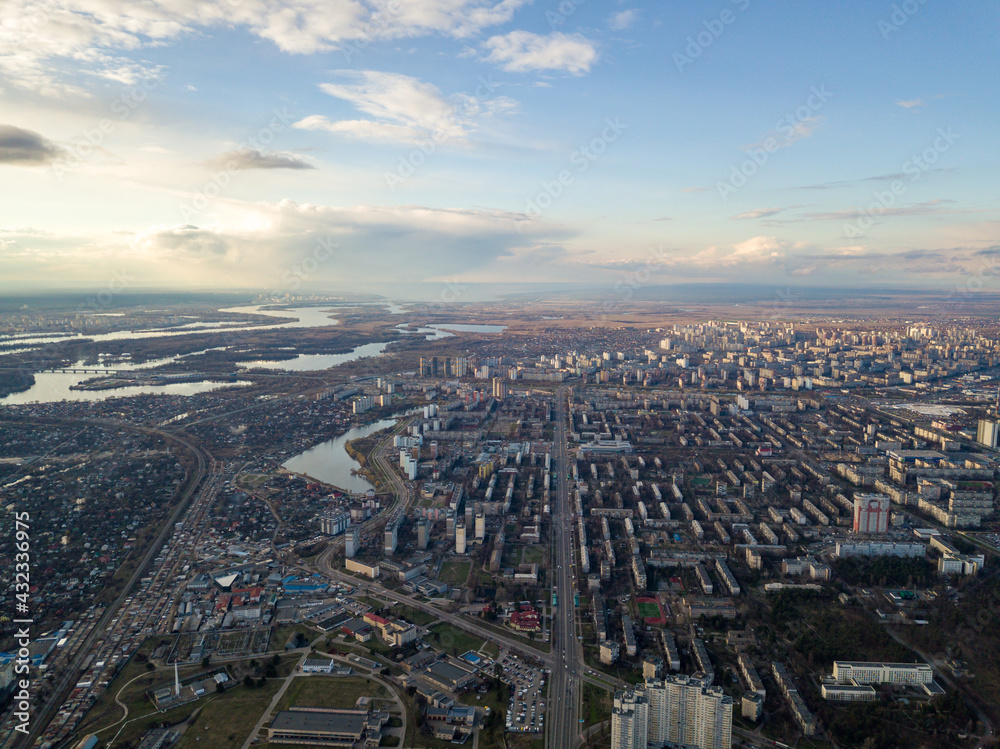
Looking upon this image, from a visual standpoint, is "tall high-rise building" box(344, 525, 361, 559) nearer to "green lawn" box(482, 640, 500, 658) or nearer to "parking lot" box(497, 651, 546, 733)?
"green lawn" box(482, 640, 500, 658)

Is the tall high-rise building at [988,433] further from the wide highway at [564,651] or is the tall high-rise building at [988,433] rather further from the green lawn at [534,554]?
Answer: the green lawn at [534,554]

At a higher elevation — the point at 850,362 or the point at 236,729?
the point at 850,362

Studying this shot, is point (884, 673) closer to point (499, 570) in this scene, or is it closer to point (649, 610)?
point (649, 610)

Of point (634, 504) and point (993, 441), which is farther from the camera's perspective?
point (993, 441)

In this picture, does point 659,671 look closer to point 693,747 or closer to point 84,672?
point 693,747

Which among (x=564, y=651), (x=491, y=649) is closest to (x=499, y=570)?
(x=491, y=649)

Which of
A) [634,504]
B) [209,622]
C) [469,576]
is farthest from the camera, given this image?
[634,504]

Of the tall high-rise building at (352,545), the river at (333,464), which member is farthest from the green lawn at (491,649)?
the river at (333,464)

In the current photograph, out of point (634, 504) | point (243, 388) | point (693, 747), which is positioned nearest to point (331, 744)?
point (693, 747)
